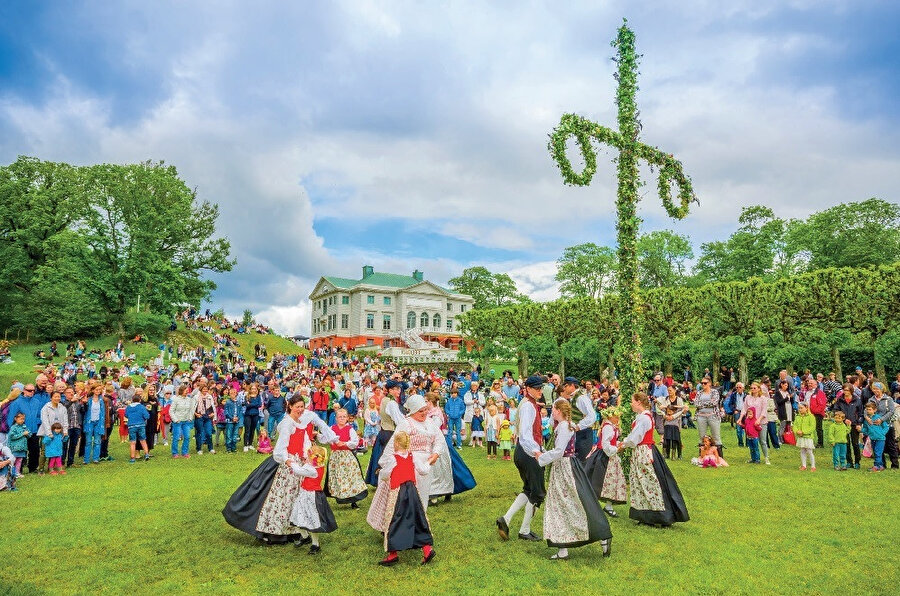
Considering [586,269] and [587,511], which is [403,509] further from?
[586,269]

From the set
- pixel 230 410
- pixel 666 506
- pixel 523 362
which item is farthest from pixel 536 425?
pixel 523 362

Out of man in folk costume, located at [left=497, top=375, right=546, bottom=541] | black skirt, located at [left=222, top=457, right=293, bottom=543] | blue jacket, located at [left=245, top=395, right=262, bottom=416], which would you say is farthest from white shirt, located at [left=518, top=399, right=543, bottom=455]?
blue jacket, located at [left=245, top=395, right=262, bottom=416]

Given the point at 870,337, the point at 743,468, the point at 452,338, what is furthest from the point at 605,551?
the point at 452,338

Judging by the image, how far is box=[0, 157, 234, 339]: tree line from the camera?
40938 millimetres

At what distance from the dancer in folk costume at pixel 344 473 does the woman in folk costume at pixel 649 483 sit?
4526mm

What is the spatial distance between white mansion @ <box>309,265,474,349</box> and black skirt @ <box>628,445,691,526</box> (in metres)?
63.7

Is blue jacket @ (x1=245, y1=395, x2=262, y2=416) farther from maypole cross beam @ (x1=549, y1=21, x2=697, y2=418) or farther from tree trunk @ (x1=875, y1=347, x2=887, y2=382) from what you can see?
tree trunk @ (x1=875, y1=347, x2=887, y2=382)

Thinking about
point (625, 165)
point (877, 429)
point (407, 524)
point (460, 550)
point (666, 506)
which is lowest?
point (460, 550)

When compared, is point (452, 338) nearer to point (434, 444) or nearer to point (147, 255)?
point (147, 255)

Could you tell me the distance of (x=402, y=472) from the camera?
7.04m

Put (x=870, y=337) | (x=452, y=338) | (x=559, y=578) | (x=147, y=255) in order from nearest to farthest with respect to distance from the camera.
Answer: (x=559, y=578)
(x=870, y=337)
(x=147, y=255)
(x=452, y=338)

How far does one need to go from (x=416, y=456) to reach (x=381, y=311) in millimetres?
69970

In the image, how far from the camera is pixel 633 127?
39.7 feet

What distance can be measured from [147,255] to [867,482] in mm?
45689
